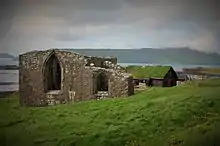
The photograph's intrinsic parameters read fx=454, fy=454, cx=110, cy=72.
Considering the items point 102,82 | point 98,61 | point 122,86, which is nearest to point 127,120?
point 122,86

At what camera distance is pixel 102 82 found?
459 centimetres

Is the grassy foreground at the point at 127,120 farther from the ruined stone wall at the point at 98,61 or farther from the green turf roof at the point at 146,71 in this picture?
the ruined stone wall at the point at 98,61

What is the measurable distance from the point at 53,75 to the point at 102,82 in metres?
0.50

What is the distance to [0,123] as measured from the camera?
4.27 meters

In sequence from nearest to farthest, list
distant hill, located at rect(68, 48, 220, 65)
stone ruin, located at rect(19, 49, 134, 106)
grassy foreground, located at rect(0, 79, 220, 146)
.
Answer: grassy foreground, located at rect(0, 79, 220, 146), distant hill, located at rect(68, 48, 220, 65), stone ruin, located at rect(19, 49, 134, 106)

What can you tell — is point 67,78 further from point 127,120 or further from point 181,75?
point 181,75

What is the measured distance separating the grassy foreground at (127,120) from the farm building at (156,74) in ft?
0.34

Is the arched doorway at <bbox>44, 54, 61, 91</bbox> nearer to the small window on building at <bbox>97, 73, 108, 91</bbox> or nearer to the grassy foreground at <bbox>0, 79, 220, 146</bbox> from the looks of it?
the grassy foreground at <bbox>0, 79, 220, 146</bbox>

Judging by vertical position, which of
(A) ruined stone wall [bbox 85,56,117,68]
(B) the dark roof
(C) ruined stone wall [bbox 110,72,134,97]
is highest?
(A) ruined stone wall [bbox 85,56,117,68]

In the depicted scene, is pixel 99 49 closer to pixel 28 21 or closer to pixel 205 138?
pixel 28 21

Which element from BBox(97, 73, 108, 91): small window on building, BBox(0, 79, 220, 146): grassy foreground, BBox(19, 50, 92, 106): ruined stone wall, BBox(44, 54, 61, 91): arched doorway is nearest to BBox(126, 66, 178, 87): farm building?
BBox(0, 79, 220, 146): grassy foreground

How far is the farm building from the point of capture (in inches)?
176

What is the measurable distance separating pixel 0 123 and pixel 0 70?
521 mm

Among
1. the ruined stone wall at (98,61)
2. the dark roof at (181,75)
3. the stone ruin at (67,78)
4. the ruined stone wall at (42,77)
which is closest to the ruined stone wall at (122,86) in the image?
the stone ruin at (67,78)
